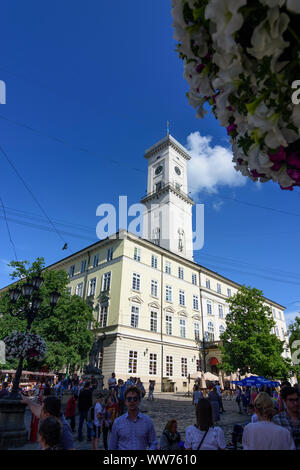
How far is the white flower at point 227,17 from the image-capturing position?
49.1 inches

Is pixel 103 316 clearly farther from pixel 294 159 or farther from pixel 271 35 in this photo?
pixel 271 35

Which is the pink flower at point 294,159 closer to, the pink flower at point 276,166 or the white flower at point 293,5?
the pink flower at point 276,166

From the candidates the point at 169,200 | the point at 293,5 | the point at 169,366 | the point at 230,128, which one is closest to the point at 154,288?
the point at 169,366

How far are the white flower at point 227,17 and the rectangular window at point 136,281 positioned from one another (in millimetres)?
32707

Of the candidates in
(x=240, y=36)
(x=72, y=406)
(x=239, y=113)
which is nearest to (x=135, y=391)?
(x=239, y=113)

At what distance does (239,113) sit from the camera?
176 centimetres

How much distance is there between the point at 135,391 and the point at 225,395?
1310 inches

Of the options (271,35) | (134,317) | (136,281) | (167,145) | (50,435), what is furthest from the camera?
(167,145)

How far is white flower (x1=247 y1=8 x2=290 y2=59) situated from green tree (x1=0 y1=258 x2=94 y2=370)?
27597 millimetres

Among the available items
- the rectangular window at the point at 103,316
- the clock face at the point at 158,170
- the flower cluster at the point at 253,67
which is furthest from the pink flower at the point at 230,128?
the clock face at the point at 158,170

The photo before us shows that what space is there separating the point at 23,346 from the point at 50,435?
778 centimetres

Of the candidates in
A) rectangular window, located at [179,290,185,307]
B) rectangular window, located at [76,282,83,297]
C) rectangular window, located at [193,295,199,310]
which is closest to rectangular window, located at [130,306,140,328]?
rectangular window, located at [179,290,185,307]

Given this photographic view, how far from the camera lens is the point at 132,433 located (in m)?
3.94
